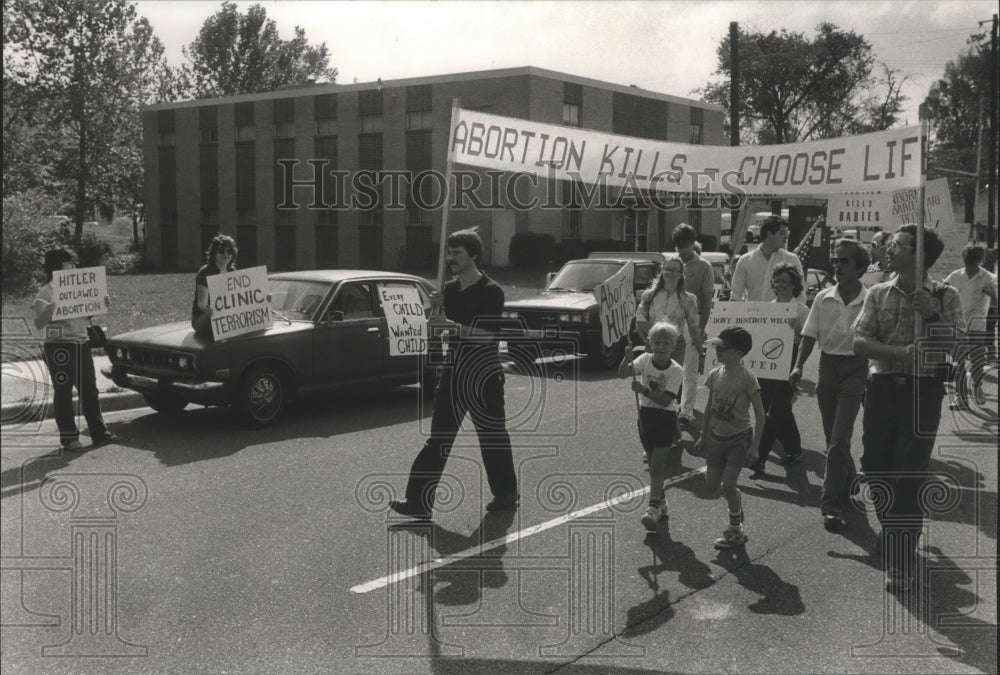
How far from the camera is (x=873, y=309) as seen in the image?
16.9 feet

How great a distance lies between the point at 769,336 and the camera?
7.20 m

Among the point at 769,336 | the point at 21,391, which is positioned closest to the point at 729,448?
the point at 769,336

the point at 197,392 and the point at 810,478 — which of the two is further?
the point at 197,392

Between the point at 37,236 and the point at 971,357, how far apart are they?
48.5 feet

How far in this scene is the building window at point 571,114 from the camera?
1437 inches

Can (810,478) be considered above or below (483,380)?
below

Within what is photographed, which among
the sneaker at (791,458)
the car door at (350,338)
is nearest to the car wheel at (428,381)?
the car door at (350,338)

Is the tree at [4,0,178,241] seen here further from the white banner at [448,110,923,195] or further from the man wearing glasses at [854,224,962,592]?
the man wearing glasses at [854,224,962,592]

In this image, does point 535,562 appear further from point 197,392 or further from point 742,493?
point 197,392

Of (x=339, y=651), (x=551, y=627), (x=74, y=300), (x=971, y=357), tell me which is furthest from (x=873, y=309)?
(x=971, y=357)

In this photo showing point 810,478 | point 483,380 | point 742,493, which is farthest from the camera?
point 810,478

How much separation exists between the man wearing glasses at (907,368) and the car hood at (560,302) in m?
8.27

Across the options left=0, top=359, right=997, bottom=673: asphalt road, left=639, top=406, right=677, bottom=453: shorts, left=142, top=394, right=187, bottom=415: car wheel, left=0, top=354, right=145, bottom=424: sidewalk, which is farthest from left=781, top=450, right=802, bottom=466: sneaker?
left=0, top=354, right=145, bottom=424: sidewalk

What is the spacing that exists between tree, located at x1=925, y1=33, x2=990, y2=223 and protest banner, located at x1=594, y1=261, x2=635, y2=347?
2969 centimetres
